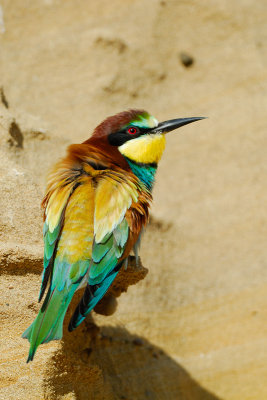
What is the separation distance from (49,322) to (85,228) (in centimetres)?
37

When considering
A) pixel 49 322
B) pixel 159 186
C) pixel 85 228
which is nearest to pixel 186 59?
pixel 159 186

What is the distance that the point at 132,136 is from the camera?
241 cm

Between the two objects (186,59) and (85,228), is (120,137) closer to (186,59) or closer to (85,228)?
(85,228)

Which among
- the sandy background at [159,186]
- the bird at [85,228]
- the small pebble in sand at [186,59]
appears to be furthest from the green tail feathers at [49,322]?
the small pebble in sand at [186,59]

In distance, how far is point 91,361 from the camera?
Answer: 2.14 meters

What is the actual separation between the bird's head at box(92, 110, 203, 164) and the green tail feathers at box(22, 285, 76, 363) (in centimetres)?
84

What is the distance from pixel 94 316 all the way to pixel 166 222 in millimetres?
934

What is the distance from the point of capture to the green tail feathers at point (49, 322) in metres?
1.65

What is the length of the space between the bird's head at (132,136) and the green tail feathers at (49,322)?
2.76ft

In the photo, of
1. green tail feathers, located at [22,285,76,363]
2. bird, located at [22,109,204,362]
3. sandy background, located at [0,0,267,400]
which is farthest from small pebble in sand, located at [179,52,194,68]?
green tail feathers, located at [22,285,76,363]

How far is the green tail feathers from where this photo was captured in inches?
65.0

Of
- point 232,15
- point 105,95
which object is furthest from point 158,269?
point 232,15

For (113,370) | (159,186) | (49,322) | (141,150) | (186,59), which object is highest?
(186,59)

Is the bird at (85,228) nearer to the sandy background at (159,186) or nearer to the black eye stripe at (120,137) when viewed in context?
the black eye stripe at (120,137)
